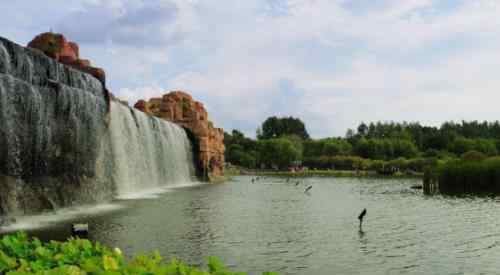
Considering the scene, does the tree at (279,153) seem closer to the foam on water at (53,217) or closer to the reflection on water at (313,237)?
the reflection on water at (313,237)

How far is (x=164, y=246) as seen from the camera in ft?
51.7

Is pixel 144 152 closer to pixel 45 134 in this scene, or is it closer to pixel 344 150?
pixel 45 134

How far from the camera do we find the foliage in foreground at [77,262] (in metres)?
4.96

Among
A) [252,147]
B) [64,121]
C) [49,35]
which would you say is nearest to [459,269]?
[64,121]

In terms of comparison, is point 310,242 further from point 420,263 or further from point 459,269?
point 459,269

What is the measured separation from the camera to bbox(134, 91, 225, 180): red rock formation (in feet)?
222

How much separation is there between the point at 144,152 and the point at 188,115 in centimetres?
2257

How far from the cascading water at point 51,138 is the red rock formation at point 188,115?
2666 centimetres

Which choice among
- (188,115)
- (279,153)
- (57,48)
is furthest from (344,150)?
(57,48)

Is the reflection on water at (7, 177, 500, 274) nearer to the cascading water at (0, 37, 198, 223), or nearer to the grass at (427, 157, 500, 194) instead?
the cascading water at (0, 37, 198, 223)

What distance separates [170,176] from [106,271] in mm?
52643

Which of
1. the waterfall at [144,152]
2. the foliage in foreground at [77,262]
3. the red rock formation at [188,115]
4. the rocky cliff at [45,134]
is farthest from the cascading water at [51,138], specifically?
the red rock formation at [188,115]

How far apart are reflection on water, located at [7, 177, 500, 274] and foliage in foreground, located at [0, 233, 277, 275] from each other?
23.3 feet

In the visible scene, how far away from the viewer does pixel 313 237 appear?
59.2 ft
